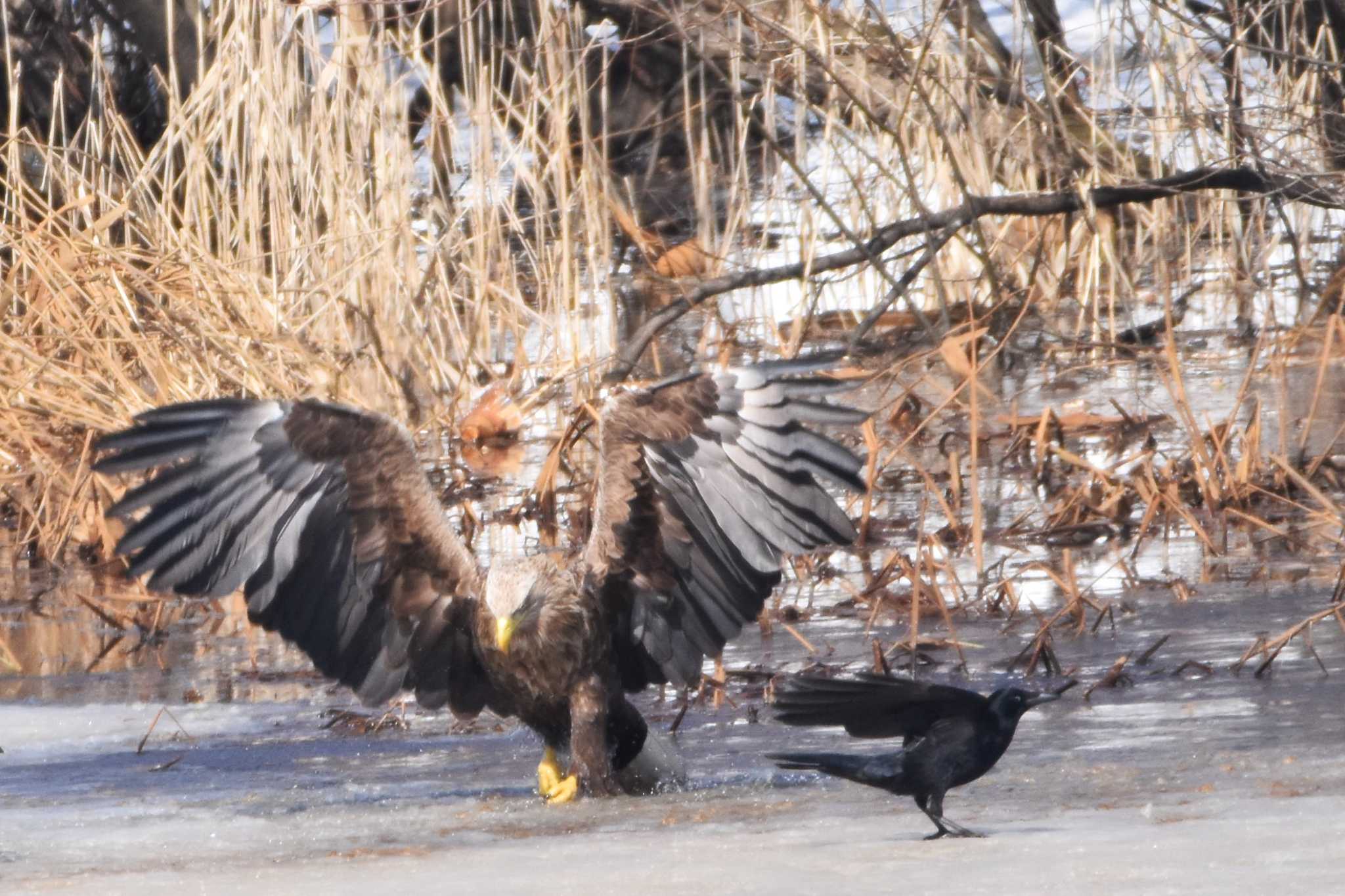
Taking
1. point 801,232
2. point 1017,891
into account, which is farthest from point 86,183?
point 1017,891

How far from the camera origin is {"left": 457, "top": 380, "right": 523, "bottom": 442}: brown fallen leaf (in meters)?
7.57

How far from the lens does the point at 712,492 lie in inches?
173

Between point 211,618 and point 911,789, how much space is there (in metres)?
3.13

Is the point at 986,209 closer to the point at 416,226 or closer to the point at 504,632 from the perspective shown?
the point at 416,226

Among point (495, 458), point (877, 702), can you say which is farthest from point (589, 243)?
point (877, 702)

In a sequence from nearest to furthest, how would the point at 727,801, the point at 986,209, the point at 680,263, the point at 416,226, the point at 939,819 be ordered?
the point at 939,819 → the point at 727,801 → the point at 986,209 → the point at 416,226 → the point at 680,263

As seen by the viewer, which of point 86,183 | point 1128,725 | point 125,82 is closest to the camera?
point 1128,725

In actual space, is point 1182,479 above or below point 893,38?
below

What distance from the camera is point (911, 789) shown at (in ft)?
10.9

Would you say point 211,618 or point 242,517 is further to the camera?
point 211,618

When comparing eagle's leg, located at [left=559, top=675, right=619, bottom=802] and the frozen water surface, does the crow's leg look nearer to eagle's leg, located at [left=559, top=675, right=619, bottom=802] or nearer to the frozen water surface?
the frozen water surface

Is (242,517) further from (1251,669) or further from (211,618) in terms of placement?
(1251,669)

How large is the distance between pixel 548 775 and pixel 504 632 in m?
0.29

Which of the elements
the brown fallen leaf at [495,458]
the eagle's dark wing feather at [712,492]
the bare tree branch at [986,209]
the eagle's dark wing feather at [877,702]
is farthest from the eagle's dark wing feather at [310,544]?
the brown fallen leaf at [495,458]
